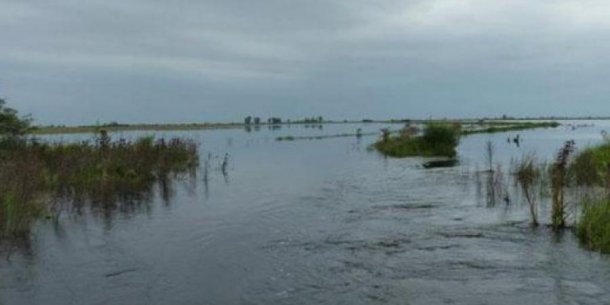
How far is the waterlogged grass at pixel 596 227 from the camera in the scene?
14.8 metres

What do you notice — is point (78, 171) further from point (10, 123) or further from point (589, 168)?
point (589, 168)

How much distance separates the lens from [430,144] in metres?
55.7

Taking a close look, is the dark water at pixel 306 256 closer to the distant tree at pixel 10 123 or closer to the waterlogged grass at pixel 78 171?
the waterlogged grass at pixel 78 171

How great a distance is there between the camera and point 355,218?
2086cm

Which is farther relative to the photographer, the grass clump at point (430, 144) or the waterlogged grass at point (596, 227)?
the grass clump at point (430, 144)

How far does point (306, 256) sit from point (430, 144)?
4213cm

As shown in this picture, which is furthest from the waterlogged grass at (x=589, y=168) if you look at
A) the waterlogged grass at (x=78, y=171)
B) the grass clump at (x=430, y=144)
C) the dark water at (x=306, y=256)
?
the grass clump at (x=430, y=144)

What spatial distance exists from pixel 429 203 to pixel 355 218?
4360 mm

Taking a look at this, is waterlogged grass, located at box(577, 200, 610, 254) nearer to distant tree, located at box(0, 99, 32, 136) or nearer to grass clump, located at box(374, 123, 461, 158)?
distant tree, located at box(0, 99, 32, 136)

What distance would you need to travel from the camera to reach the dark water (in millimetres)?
11953

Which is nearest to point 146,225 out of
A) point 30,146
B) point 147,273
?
point 147,273

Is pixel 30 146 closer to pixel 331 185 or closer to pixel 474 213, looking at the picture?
pixel 331 185

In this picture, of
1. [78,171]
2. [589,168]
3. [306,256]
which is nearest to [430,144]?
[589,168]

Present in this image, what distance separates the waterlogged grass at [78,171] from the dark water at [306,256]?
4.10ft
